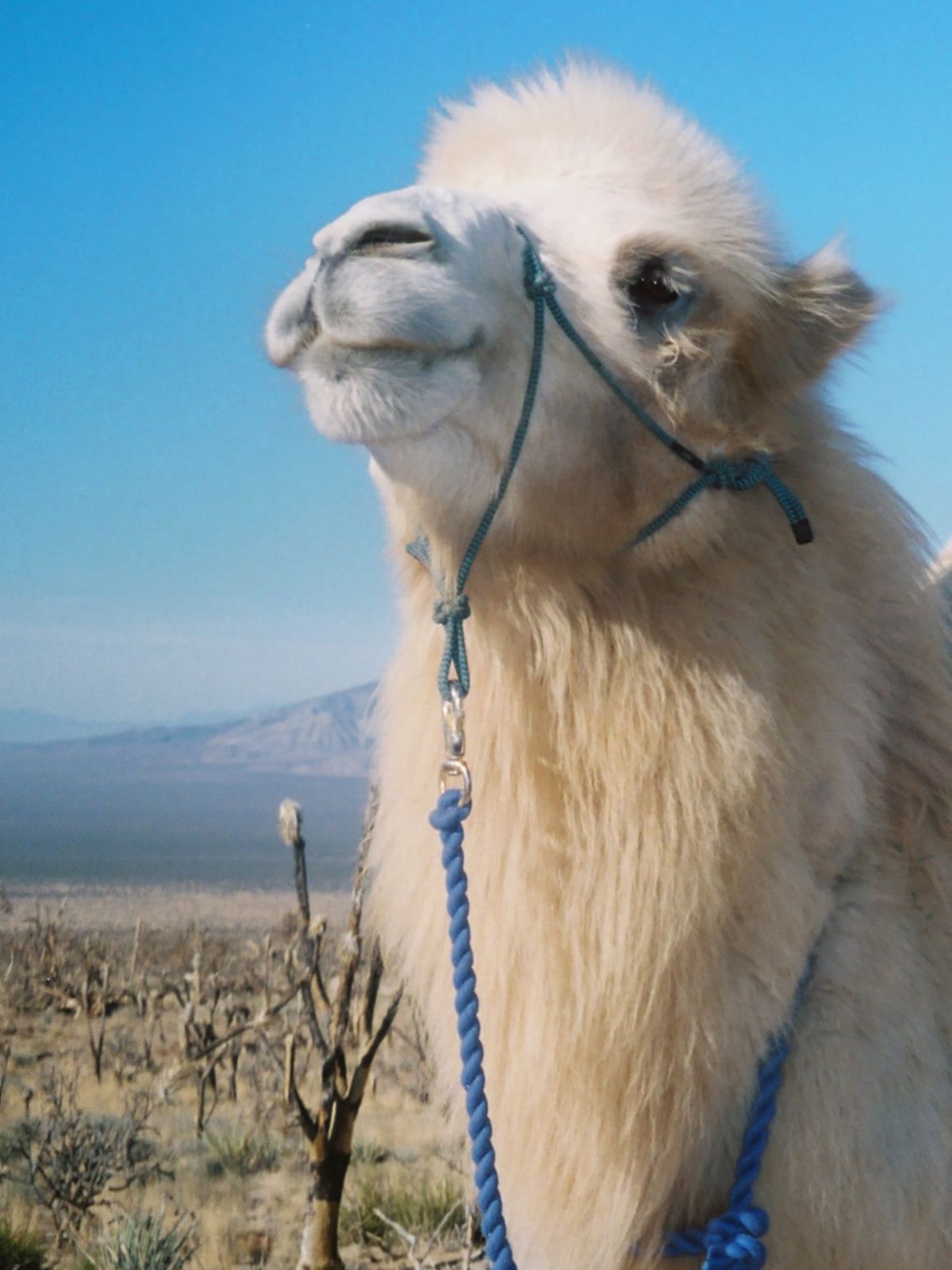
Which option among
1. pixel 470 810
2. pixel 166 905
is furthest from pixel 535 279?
pixel 166 905

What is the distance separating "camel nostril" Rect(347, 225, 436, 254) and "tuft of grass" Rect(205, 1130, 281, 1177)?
904cm

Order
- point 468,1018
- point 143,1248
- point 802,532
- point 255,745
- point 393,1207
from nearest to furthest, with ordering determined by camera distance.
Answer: point 468,1018
point 802,532
point 143,1248
point 393,1207
point 255,745

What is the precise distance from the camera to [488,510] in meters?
2.25

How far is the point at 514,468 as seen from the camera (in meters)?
2.23

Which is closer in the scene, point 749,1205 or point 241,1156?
point 749,1205

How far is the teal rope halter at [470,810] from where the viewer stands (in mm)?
2006

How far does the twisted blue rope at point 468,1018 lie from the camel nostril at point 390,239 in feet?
2.94

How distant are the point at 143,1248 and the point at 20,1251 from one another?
0.78 metres

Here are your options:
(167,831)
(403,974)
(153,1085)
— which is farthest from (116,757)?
(403,974)

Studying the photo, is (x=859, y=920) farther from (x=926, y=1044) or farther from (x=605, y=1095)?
(x=605, y=1095)

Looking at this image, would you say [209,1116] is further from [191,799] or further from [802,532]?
[191,799]

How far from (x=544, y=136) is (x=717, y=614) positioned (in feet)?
3.72

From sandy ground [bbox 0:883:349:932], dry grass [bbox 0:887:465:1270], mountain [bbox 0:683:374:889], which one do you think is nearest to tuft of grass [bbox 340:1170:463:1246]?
dry grass [bbox 0:887:465:1270]

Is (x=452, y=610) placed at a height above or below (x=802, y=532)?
below
